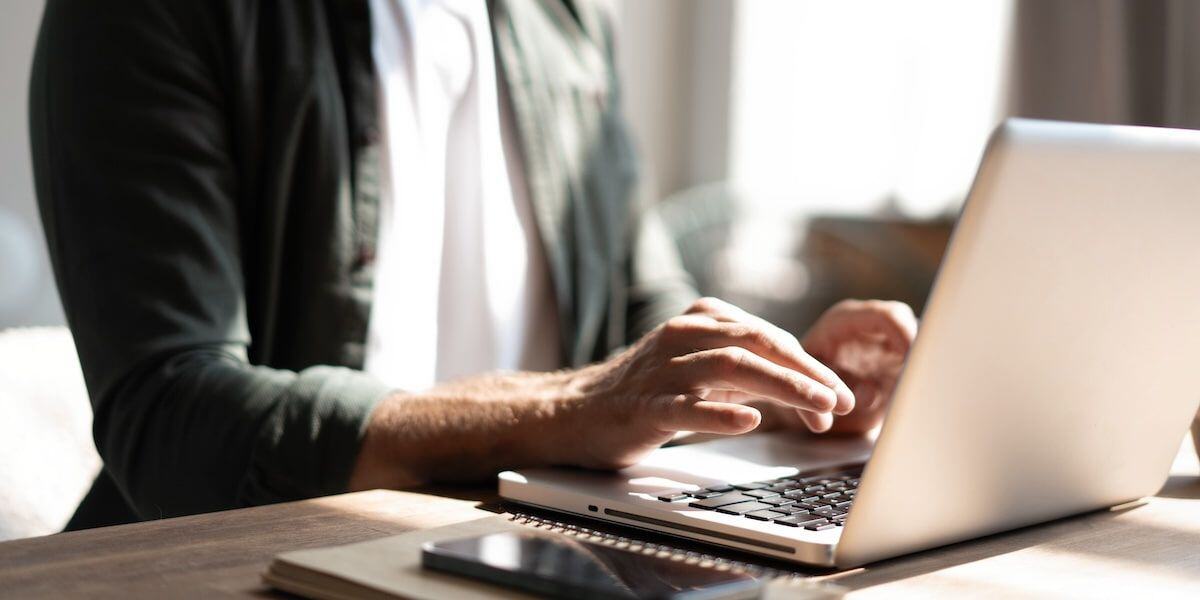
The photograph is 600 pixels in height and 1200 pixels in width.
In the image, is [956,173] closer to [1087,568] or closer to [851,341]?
[851,341]

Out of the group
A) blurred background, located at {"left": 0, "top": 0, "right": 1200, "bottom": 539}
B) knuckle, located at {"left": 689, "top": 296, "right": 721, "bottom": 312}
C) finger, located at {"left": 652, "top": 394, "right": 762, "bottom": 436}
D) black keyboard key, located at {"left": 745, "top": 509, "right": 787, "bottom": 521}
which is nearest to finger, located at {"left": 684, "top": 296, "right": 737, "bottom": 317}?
knuckle, located at {"left": 689, "top": 296, "right": 721, "bottom": 312}

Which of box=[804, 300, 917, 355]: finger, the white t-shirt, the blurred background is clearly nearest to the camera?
box=[804, 300, 917, 355]: finger

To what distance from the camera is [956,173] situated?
3.53m

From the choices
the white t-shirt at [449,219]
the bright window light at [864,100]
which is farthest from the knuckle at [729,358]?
the bright window light at [864,100]

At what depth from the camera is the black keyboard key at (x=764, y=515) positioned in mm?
753

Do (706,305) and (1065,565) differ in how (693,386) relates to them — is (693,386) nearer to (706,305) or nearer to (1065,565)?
(706,305)

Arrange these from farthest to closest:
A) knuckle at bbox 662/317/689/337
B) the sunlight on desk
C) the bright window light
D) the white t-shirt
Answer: the bright window light < the white t-shirt < knuckle at bbox 662/317/689/337 < the sunlight on desk

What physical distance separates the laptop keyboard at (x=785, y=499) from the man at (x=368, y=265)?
0.05m

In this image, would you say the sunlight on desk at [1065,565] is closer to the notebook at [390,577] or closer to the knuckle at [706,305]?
the notebook at [390,577]

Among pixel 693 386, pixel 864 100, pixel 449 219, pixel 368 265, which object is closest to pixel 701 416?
pixel 693 386

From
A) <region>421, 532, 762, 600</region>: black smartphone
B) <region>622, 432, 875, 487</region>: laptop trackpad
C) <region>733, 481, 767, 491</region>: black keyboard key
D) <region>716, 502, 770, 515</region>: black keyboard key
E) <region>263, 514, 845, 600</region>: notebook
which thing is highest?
<region>421, 532, 762, 600</region>: black smartphone

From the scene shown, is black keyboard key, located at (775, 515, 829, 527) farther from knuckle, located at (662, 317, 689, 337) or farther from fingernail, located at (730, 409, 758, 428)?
knuckle, located at (662, 317, 689, 337)

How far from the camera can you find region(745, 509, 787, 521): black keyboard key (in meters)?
0.75

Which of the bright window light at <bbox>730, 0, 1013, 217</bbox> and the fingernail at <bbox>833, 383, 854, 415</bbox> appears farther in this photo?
the bright window light at <bbox>730, 0, 1013, 217</bbox>
